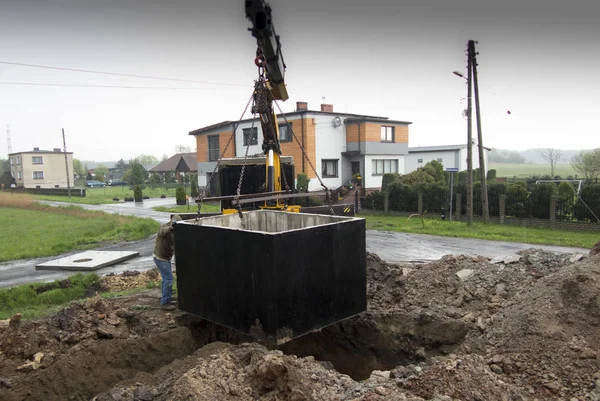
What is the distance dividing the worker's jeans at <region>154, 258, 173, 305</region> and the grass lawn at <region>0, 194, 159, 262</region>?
9655 mm

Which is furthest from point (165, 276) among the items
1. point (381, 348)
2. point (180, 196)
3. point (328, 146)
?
point (180, 196)

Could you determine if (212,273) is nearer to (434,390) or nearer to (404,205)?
(434,390)

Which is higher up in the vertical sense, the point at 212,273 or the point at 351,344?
the point at 212,273

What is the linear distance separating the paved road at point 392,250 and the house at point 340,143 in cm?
1263

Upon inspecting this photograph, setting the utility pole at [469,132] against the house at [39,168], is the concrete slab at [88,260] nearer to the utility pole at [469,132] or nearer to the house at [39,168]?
the utility pole at [469,132]

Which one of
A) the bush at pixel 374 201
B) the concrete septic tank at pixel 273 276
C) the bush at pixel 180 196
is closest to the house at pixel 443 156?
the bush at pixel 374 201

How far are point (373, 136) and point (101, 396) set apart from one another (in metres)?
28.7

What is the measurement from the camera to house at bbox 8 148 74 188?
6669 cm

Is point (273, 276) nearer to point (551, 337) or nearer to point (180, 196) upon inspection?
point (551, 337)

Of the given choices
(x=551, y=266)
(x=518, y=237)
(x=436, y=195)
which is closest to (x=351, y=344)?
(x=551, y=266)

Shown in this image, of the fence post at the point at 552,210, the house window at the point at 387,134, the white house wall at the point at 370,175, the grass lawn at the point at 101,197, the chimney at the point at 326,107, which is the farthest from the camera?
the grass lawn at the point at 101,197

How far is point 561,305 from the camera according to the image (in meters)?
5.98

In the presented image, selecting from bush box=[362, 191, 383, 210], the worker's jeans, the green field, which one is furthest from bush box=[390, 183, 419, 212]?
the green field

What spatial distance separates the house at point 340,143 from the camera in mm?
30469
